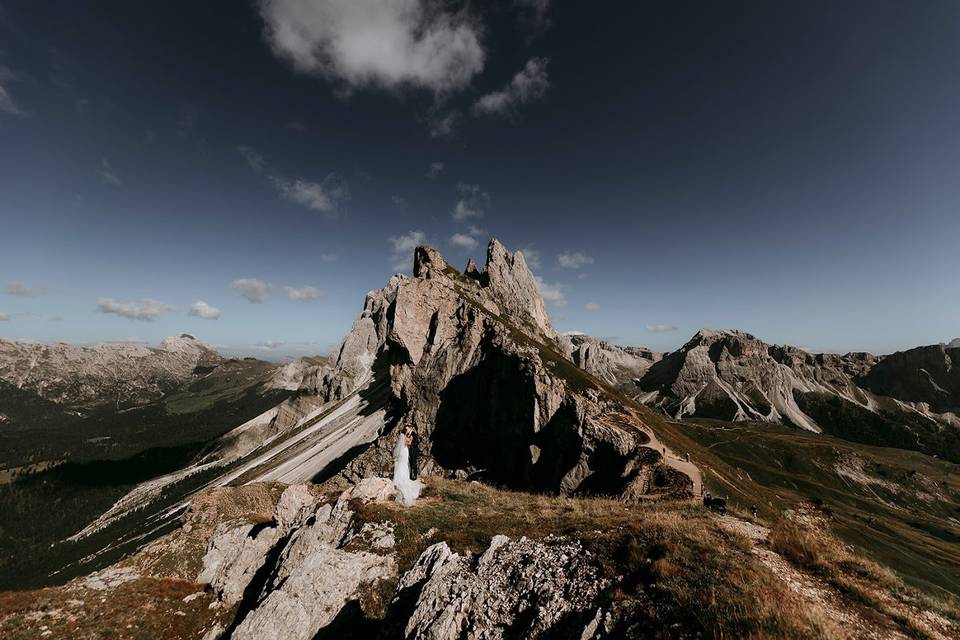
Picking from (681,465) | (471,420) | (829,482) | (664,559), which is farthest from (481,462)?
(829,482)

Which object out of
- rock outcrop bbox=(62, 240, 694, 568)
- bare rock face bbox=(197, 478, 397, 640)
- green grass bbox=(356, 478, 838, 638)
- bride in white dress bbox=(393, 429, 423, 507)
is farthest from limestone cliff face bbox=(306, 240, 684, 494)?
bare rock face bbox=(197, 478, 397, 640)

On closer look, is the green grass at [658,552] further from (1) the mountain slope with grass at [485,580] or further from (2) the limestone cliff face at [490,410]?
(2) the limestone cliff face at [490,410]

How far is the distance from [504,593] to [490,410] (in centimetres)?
8878

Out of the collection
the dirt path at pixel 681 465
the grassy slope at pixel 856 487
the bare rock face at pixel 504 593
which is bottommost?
the grassy slope at pixel 856 487

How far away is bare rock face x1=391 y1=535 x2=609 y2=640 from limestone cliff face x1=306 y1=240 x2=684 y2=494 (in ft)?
155

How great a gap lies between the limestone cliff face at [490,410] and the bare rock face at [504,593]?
4737 centimetres

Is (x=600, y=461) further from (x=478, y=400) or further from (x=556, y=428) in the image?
(x=478, y=400)

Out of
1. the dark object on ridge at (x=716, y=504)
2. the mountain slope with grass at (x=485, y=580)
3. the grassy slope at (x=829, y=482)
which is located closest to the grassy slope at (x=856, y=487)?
the grassy slope at (x=829, y=482)

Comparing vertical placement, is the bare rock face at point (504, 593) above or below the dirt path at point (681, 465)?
above

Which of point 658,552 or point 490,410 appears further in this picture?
point 490,410

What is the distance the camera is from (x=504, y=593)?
1269 cm

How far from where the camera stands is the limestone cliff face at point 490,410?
7031 cm

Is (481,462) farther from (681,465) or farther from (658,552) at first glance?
(658,552)

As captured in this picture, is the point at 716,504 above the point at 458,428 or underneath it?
above
